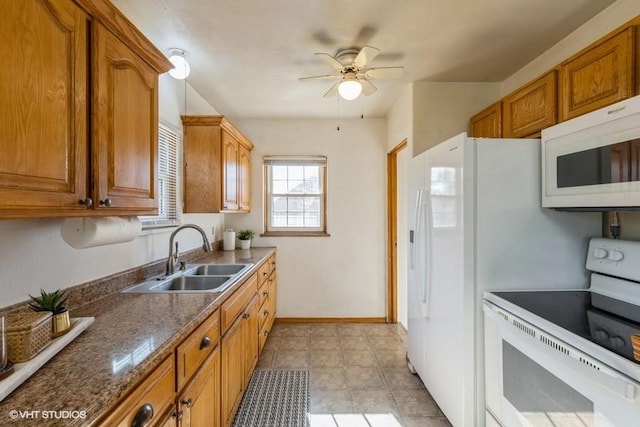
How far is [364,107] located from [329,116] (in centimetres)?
50

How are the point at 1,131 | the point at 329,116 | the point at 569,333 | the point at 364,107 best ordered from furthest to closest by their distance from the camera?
1. the point at 329,116
2. the point at 364,107
3. the point at 569,333
4. the point at 1,131

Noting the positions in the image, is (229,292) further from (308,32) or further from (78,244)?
(308,32)

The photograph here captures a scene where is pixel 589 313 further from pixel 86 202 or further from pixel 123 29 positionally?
pixel 123 29

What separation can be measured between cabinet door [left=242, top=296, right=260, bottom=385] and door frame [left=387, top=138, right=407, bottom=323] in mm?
1809

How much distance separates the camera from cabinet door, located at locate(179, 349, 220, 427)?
1.24 meters

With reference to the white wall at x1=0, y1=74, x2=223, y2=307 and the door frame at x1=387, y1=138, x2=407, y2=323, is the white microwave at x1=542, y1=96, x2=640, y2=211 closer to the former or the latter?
the door frame at x1=387, y1=138, x2=407, y2=323

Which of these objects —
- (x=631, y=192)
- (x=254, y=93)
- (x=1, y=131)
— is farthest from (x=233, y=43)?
(x=631, y=192)

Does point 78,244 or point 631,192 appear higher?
point 631,192

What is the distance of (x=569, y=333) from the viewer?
3.82 feet

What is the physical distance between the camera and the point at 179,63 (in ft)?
7.57

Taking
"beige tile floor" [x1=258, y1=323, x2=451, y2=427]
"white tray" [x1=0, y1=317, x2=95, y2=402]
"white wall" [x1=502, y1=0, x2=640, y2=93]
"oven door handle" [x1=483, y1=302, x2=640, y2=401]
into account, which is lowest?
"beige tile floor" [x1=258, y1=323, x2=451, y2=427]

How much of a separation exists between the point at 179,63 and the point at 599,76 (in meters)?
2.60

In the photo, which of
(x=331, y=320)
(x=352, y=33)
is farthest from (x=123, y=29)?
(x=331, y=320)

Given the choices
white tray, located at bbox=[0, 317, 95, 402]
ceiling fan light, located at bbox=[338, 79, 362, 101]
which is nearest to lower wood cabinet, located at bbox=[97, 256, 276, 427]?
white tray, located at bbox=[0, 317, 95, 402]
